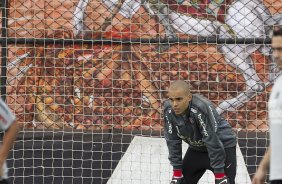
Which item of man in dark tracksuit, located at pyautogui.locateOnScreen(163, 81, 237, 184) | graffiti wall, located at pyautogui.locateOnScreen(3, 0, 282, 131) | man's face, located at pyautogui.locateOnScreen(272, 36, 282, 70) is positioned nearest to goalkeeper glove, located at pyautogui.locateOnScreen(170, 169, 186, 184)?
man in dark tracksuit, located at pyautogui.locateOnScreen(163, 81, 237, 184)

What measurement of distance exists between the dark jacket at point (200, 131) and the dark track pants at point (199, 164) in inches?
4.2

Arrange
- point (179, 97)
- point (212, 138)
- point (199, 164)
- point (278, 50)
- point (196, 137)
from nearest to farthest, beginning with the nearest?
1. point (278, 50)
2. point (179, 97)
3. point (212, 138)
4. point (196, 137)
5. point (199, 164)

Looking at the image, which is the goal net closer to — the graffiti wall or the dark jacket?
the graffiti wall

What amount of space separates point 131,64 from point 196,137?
4451 mm

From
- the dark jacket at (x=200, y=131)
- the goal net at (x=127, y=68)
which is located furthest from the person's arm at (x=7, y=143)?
the goal net at (x=127, y=68)

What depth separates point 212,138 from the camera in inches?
239

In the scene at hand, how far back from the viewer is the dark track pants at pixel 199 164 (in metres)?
6.35

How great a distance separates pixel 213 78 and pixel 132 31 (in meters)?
1.27

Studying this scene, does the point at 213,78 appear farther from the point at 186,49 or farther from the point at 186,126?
the point at 186,126

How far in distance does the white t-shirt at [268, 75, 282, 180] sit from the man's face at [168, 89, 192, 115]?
165 centimetres

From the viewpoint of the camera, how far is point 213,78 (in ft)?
34.3

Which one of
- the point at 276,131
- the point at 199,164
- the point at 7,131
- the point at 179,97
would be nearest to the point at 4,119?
the point at 7,131

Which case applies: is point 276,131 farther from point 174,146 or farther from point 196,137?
point 174,146

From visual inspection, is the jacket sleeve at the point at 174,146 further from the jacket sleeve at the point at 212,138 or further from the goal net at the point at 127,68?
the goal net at the point at 127,68
